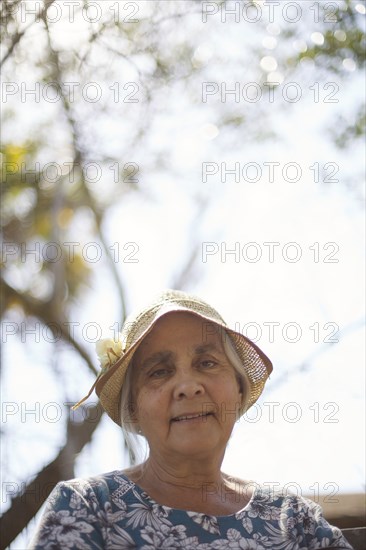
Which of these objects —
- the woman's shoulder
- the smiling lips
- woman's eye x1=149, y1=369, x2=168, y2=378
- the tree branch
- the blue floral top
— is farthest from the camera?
the tree branch

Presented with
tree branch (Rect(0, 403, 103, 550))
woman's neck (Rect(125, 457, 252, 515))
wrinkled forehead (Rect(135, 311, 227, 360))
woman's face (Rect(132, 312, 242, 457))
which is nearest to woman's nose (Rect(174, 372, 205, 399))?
woman's face (Rect(132, 312, 242, 457))

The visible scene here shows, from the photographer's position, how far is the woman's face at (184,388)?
2.58 metres

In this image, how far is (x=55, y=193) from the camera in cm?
600

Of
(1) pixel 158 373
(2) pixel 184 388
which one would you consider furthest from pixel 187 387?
(1) pixel 158 373

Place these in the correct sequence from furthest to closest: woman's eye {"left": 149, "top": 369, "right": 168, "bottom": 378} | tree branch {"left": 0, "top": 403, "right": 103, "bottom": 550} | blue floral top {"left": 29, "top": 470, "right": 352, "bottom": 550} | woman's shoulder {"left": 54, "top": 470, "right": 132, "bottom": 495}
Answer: tree branch {"left": 0, "top": 403, "right": 103, "bottom": 550} → woman's eye {"left": 149, "top": 369, "right": 168, "bottom": 378} → woman's shoulder {"left": 54, "top": 470, "right": 132, "bottom": 495} → blue floral top {"left": 29, "top": 470, "right": 352, "bottom": 550}

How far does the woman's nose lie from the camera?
8.43 feet

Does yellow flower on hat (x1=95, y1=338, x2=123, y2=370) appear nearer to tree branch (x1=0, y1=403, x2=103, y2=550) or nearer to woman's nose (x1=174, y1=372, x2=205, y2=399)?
woman's nose (x1=174, y1=372, x2=205, y2=399)

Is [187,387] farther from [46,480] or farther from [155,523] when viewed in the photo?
[46,480]

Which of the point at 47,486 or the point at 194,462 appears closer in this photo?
the point at 194,462

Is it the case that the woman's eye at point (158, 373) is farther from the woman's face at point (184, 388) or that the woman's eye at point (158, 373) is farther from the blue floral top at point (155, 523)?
the blue floral top at point (155, 523)

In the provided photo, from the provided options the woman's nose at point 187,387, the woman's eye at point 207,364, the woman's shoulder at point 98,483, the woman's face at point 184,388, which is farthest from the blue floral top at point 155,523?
the woman's eye at point 207,364

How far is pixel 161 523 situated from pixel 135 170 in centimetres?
386

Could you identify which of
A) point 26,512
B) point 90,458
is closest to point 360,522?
point 26,512

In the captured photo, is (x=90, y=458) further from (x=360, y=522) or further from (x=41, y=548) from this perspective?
(x=41, y=548)
